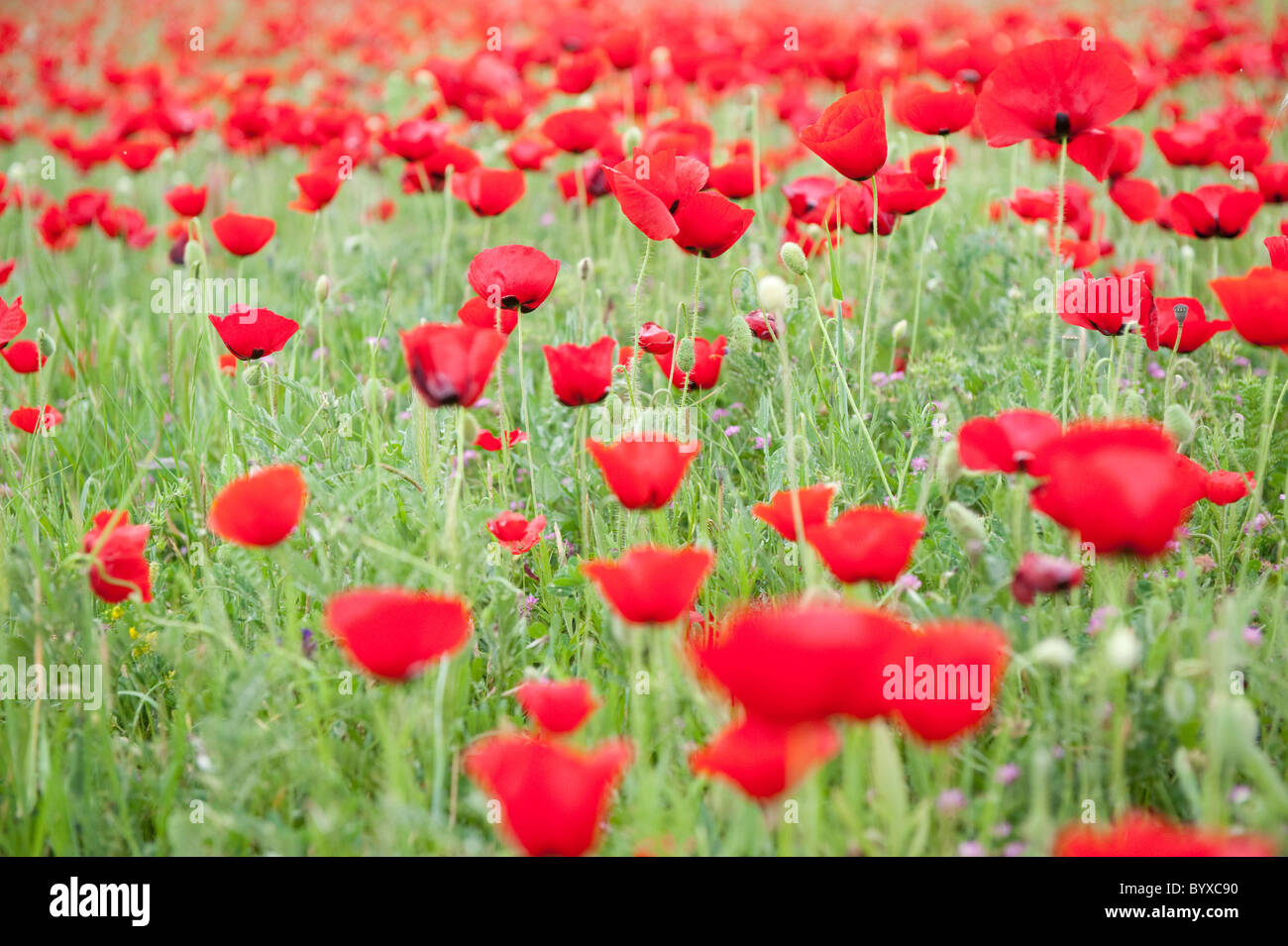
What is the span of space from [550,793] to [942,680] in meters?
0.44

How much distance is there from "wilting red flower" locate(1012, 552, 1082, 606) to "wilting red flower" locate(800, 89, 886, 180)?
2.94ft

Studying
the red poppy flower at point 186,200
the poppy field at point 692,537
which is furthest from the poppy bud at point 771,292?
the red poppy flower at point 186,200

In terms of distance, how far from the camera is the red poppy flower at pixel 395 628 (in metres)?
1.28

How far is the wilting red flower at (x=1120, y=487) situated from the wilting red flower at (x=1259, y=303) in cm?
54

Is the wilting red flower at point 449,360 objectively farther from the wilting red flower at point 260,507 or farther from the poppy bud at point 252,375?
the poppy bud at point 252,375

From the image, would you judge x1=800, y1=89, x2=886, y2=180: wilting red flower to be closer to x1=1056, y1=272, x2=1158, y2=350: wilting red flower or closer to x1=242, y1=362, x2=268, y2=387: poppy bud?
x1=1056, y1=272, x2=1158, y2=350: wilting red flower

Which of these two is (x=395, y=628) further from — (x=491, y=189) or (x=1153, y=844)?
(x=491, y=189)

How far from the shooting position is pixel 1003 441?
1521 mm

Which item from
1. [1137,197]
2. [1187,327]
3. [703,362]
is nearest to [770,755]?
[703,362]

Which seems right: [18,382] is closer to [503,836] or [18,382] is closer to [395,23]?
[503,836]

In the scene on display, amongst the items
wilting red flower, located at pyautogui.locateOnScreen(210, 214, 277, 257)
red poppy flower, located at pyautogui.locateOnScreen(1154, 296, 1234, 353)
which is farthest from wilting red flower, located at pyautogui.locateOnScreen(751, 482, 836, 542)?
wilting red flower, located at pyautogui.locateOnScreen(210, 214, 277, 257)

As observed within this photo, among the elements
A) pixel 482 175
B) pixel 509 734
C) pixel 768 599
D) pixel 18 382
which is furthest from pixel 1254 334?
pixel 18 382

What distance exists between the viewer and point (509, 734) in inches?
59.1
